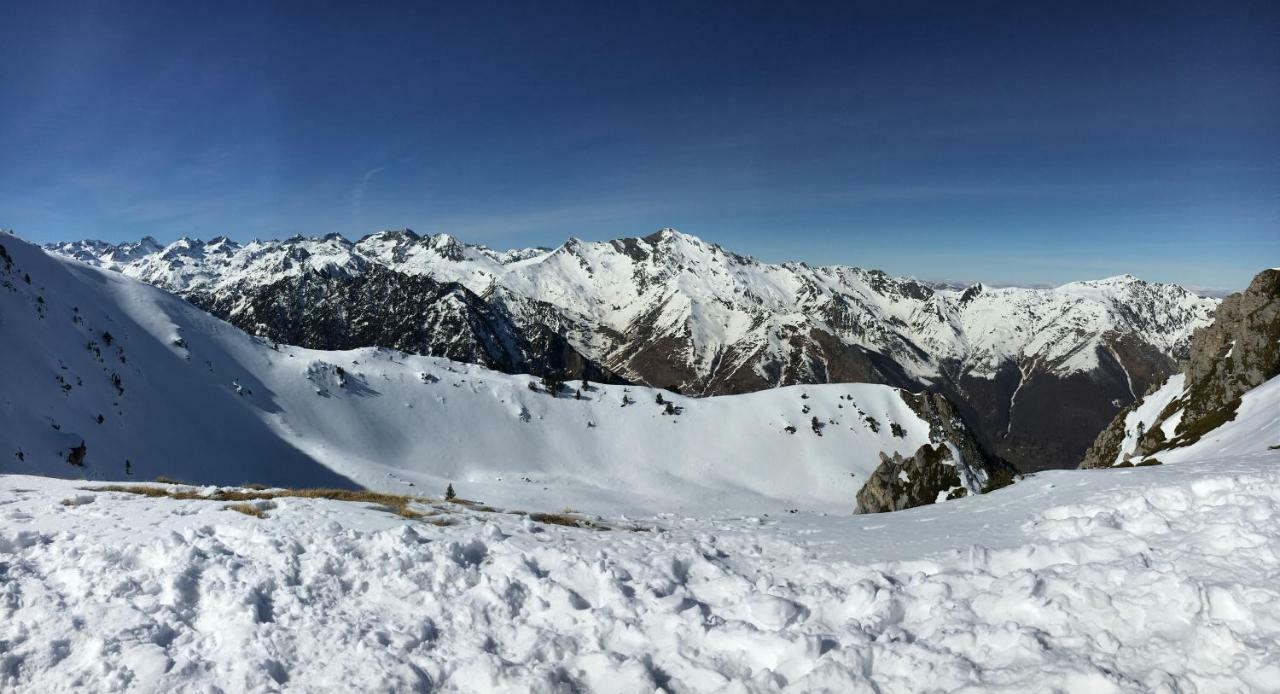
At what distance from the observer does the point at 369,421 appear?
3410 inches

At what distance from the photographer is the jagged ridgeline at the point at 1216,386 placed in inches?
2021

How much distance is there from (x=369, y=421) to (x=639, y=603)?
84842 millimetres

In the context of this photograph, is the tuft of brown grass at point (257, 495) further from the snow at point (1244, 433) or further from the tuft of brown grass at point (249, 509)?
the snow at point (1244, 433)

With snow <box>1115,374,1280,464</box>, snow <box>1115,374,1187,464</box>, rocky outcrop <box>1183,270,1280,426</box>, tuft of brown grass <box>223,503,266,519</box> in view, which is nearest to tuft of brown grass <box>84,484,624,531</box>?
tuft of brown grass <box>223,503,266,519</box>

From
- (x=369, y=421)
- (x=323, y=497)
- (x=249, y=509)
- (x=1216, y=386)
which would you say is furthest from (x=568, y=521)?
(x=1216, y=386)

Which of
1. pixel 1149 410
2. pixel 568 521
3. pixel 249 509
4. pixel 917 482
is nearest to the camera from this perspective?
pixel 249 509

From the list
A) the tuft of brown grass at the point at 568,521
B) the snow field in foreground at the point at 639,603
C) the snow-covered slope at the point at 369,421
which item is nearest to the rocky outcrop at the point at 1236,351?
the snow-covered slope at the point at 369,421

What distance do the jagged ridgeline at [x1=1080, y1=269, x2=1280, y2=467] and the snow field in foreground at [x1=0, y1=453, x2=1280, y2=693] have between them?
4537 cm

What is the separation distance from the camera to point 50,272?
70312 mm

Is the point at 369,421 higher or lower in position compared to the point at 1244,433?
lower

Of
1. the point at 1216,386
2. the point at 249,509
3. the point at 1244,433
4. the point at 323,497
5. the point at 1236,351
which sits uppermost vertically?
the point at 1236,351

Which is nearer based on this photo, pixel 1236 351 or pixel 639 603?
pixel 639 603

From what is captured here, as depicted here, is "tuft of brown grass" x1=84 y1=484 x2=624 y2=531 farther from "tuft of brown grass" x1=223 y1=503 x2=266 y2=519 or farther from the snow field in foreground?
the snow field in foreground

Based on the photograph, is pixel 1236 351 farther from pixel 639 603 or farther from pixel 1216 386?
pixel 639 603
